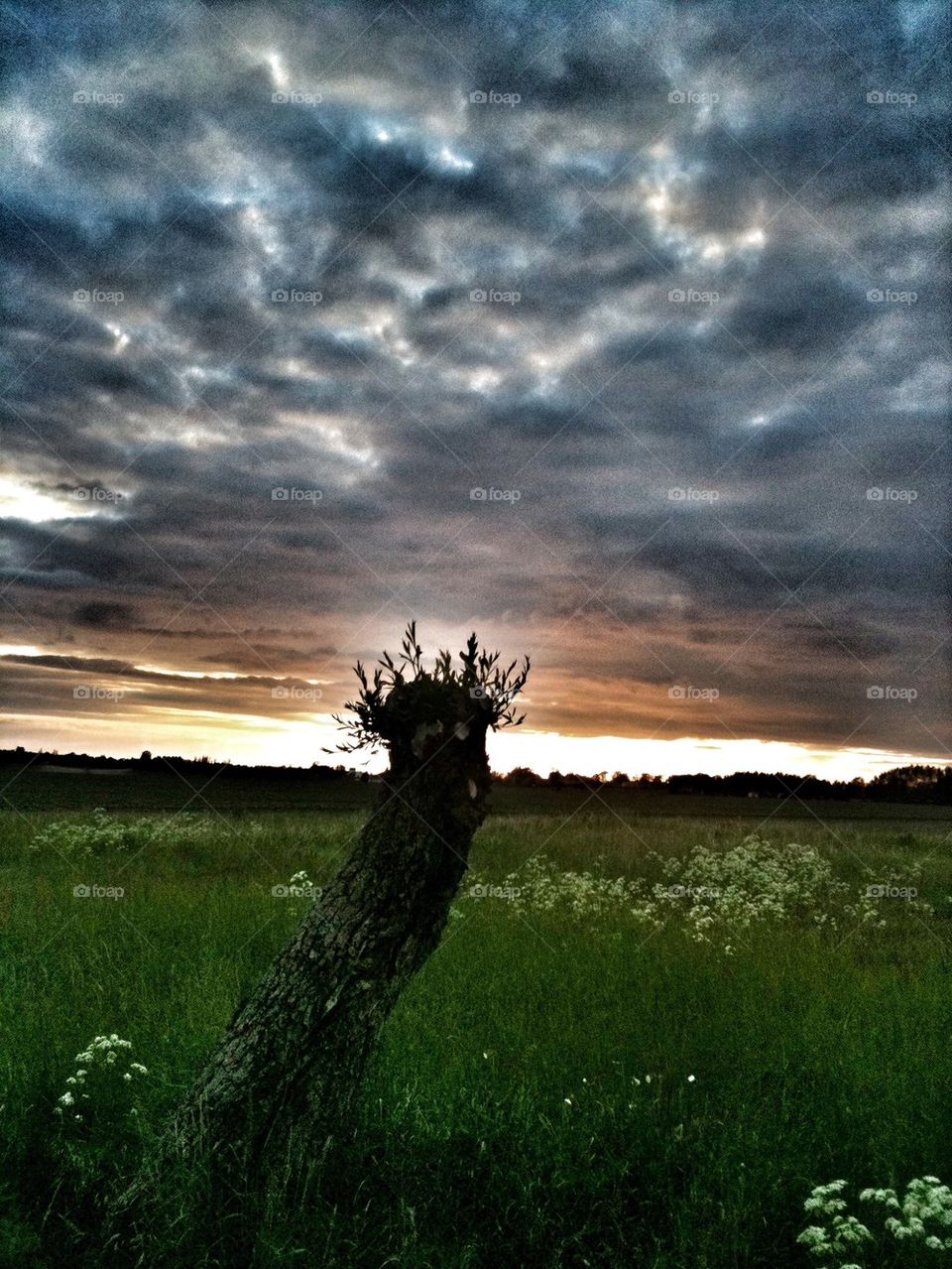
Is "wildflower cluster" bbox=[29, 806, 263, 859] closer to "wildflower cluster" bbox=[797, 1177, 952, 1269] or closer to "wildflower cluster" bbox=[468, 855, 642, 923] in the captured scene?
"wildflower cluster" bbox=[468, 855, 642, 923]

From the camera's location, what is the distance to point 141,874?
1688 cm

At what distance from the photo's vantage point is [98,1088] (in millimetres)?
6652

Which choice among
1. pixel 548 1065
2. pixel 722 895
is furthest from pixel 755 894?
pixel 548 1065

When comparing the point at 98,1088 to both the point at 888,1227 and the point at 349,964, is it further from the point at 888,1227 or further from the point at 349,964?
the point at 888,1227

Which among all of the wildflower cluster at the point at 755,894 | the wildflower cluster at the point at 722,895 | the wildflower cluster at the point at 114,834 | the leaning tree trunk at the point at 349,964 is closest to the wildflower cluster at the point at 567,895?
the wildflower cluster at the point at 722,895

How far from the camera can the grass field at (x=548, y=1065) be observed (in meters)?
5.40

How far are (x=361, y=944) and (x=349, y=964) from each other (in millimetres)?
137

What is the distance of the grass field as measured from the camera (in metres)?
5.40

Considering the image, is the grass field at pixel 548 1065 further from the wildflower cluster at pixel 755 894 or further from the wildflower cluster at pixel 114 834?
the wildflower cluster at pixel 114 834

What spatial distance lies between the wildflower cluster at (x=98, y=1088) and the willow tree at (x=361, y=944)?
2.90 ft

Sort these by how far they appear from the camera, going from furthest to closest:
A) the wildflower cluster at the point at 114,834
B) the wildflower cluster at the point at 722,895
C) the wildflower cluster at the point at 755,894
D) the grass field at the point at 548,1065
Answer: the wildflower cluster at the point at 114,834
the wildflower cluster at the point at 755,894
the wildflower cluster at the point at 722,895
the grass field at the point at 548,1065

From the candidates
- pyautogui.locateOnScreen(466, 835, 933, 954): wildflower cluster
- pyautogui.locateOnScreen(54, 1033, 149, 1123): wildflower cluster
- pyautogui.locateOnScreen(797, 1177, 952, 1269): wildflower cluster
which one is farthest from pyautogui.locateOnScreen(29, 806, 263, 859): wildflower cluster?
pyautogui.locateOnScreen(797, 1177, 952, 1269): wildflower cluster

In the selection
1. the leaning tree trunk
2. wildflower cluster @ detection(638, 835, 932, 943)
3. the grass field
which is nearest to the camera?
the grass field

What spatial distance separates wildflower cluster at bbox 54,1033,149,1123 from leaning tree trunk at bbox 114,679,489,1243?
896mm
